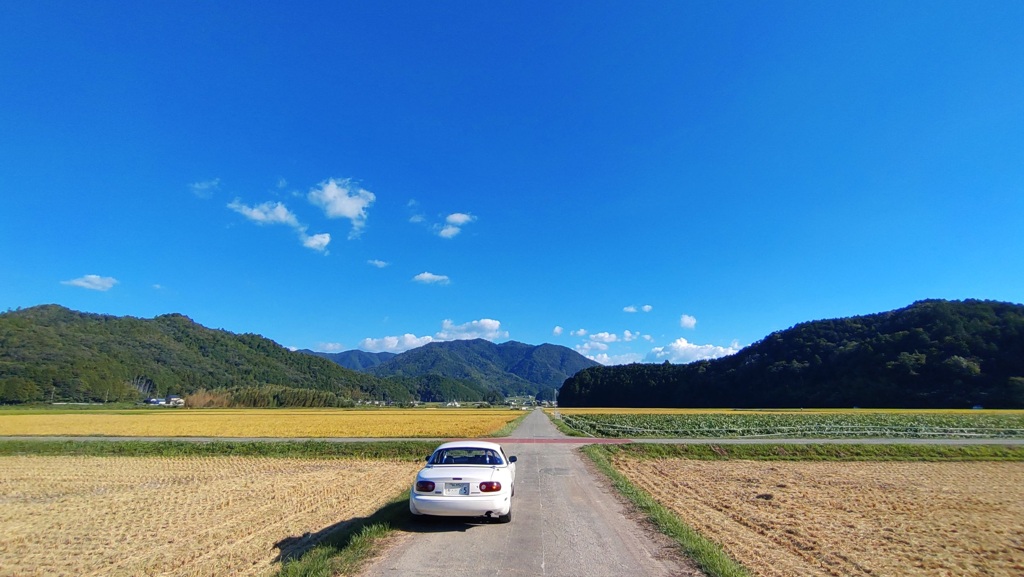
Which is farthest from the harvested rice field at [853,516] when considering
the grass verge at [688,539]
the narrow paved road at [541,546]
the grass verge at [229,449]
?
the grass verge at [229,449]

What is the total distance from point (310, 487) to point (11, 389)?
137m

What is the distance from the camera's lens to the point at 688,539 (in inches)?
343

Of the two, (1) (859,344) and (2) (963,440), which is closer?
(2) (963,440)

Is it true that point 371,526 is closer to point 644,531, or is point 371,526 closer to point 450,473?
point 450,473

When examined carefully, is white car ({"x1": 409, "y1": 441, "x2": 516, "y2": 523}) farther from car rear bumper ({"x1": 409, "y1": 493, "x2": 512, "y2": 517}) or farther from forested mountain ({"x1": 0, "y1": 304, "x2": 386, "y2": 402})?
forested mountain ({"x1": 0, "y1": 304, "x2": 386, "y2": 402})

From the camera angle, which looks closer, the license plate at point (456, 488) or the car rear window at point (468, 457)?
the license plate at point (456, 488)

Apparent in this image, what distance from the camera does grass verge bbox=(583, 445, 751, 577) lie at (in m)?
7.04

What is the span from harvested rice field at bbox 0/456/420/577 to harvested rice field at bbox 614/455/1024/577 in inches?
327

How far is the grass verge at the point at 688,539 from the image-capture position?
704 centimetres

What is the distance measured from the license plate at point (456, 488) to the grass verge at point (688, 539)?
3868mm

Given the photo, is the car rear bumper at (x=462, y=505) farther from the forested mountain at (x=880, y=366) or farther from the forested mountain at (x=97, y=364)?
the forested mountain at (x=97, y=364)

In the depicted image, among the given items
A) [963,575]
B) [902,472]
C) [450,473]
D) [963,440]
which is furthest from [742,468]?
[963,440]

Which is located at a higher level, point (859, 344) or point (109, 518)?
point (859, 344)

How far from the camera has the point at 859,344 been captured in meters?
106
